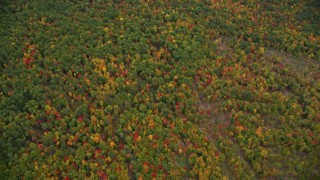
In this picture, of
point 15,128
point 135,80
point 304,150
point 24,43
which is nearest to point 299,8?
point 304,150

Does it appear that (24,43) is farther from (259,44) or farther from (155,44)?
(259,44)

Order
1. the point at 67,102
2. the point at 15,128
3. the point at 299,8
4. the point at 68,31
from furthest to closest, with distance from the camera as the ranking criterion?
the point at 299,8
the point at 68,31
the point at 67,102
the point at 15,128

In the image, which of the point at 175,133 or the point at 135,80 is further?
the point at 135,80

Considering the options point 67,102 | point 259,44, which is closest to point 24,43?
point 67,102

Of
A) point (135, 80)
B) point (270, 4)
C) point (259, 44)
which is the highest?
point (270, 4)

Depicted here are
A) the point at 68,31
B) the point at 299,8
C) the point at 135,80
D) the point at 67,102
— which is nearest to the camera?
the point at 67,102

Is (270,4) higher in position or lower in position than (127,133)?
higher
